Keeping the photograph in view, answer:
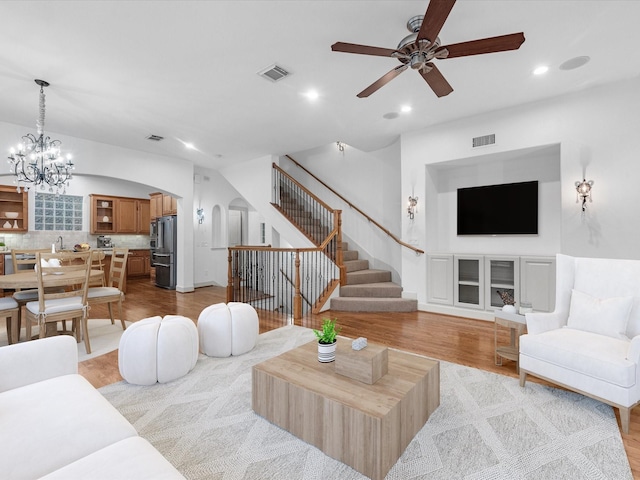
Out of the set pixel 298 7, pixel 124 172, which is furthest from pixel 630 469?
pixel 124 172

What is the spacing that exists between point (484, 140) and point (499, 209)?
115 centimetres

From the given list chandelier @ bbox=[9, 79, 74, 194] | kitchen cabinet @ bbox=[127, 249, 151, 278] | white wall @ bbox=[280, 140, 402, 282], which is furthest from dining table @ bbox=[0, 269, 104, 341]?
kitchen cabinet @ bbox=[127, 249, 151, 278]

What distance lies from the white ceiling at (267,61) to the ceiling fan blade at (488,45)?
1.30ft

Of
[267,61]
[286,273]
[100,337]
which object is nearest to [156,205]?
[286,273]

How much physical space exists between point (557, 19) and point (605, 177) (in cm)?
226

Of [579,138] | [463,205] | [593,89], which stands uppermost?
[593,89]

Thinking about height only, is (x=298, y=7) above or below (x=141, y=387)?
→ above

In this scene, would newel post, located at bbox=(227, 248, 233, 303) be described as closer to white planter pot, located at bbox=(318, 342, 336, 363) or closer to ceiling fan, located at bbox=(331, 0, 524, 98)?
white planter pot, located at bbox=(318, 342, 336, 363)

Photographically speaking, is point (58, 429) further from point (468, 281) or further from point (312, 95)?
point (468, 281)

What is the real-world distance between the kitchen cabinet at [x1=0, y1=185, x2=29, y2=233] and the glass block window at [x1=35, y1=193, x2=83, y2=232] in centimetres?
31

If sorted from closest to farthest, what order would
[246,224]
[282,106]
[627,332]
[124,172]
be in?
[627,332]
[282,106]
[124,172]
[246,224]

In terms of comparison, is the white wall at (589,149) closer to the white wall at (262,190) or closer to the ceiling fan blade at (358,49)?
the ceiling fan blade at (358,49)

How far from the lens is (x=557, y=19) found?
9.14ft

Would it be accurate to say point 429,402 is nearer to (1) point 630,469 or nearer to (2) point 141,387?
(1) point 630,469
